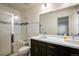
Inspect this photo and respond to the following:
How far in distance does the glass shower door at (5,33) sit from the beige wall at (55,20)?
1.97ft

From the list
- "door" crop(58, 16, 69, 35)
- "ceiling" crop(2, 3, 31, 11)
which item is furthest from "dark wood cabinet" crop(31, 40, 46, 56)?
"ceiling" crop(2, 3, 31, 11)

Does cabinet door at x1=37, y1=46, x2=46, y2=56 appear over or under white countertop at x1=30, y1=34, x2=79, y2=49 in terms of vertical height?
under

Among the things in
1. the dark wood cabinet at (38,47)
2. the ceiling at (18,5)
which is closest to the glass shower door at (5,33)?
the ceiling at (18,5)

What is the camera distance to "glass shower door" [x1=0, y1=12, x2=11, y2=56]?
1.78 metres

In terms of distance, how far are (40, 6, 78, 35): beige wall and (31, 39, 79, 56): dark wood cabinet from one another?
9.6 inches

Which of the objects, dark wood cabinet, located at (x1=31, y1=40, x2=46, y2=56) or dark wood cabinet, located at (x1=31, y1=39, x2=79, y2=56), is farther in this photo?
dark wood cabinet, located at (x1=31, y1=40, x2=46, y2=56)

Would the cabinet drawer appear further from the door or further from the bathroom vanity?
the door

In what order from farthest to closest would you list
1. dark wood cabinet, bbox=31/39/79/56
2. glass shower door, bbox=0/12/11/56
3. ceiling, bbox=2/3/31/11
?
glass shower door, bbox=0/12/11/56 → ceiling, bbox=2/3/31/11 → dark wood cabinet, bbox=31/39/79/56

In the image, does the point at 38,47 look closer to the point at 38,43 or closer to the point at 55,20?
the point at 38,43

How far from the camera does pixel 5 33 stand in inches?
72.6

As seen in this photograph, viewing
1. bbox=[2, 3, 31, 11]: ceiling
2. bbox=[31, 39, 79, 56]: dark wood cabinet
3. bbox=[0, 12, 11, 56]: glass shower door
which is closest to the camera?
bbox=[31, 39, 79, 56]: dark wood cabinet

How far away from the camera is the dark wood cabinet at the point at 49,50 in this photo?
154 centimetres

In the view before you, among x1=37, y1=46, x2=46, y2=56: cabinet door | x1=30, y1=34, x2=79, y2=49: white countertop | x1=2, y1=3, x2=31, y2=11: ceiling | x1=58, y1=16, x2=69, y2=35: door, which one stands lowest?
x1=37, y1=46, x2=46, y2=56: cabinet door

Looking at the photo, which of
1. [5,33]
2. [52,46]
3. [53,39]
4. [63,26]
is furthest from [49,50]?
[5,33]
